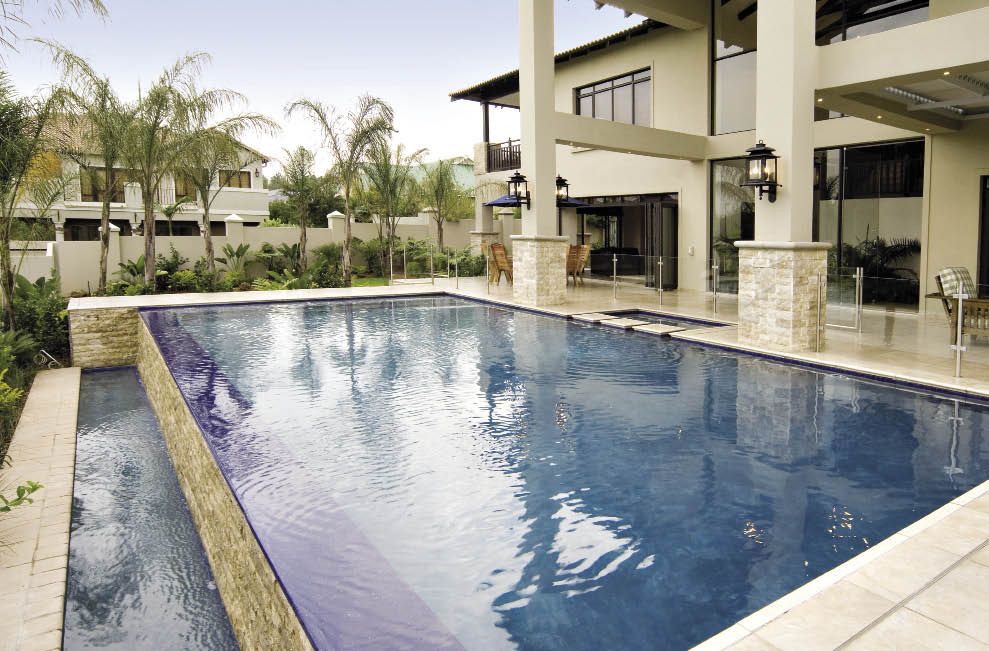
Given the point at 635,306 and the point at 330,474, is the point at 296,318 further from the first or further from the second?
the point at 330,474

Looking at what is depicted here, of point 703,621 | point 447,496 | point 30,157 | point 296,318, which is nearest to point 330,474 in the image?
point 447,496

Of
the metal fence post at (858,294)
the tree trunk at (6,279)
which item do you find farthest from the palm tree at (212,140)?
the metal fence post at (858,294)

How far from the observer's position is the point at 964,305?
8477 mm

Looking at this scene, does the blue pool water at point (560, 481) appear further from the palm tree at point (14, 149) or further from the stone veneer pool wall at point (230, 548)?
the palm tree at point (14, 149)

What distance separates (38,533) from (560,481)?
418 centimetres

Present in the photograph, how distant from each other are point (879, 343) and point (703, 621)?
8031 millimetres

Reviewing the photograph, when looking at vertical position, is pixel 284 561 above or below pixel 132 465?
above

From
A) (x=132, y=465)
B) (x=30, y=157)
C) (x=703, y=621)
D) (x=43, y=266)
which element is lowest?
(x=132, y=465)

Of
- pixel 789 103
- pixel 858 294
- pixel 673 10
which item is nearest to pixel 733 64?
pixel 673 10

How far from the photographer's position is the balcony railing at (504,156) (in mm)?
23031

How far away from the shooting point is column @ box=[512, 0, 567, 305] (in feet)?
45.2

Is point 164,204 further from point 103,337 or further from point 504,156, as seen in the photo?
point 103,337

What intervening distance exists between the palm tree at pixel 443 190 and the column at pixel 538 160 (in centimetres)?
1074

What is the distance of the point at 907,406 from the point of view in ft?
22.3
